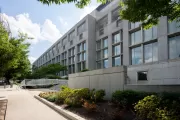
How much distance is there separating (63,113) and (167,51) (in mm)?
18592

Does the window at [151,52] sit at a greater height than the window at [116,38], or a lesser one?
lesser

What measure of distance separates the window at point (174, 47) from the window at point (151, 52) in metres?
2.48

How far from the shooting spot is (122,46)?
35.7 meters

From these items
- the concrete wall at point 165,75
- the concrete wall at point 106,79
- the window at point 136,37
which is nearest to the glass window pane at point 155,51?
the window at point 136,37

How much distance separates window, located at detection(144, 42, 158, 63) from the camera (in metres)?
26.5

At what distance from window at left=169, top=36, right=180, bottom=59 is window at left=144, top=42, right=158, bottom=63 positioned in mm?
2484

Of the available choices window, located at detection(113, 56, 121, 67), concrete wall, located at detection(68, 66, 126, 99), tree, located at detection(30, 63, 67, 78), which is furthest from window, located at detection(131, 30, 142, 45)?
tree, located at detection(30, 63, 67, 78)

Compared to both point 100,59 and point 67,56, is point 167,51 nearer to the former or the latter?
point 100,59

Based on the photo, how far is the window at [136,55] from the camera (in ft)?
96.0

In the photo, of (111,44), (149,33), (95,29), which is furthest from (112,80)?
(95,29)

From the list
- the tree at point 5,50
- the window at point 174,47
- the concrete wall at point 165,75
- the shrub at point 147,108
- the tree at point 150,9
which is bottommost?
the shrub at point 147,108

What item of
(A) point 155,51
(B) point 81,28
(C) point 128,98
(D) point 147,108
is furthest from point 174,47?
(B) point 81,28

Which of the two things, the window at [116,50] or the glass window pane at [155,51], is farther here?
the window at [116,50]

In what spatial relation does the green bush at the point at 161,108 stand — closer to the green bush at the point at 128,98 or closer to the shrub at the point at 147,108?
the shrub at the point at 147,108
